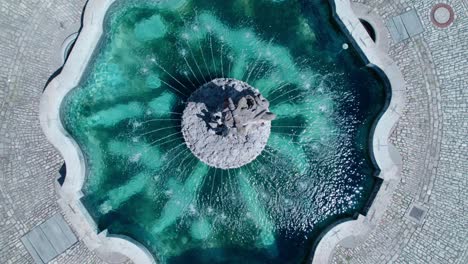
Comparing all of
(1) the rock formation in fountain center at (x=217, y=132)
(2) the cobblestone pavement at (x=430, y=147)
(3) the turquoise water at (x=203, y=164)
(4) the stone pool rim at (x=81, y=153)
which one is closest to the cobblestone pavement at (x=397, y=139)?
(2) the cobblestone pavement at (x=430, y=147)

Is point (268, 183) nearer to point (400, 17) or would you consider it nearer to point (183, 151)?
point (183, 151)

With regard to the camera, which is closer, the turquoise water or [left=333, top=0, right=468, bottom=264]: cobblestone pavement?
the turquoise water

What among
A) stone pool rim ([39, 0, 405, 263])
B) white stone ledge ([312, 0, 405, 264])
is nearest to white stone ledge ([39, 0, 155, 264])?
stone pool rim ([39, 0, 405, 263])

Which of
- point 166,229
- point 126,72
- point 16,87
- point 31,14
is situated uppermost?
point 31,14

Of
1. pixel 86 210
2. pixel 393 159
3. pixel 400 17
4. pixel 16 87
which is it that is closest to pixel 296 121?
pixel 393 159

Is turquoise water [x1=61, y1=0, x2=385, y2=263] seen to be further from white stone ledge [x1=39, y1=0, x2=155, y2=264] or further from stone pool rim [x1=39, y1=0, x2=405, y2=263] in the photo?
white stone ledge [x1=39, y1=0, x2=155, y2=264]

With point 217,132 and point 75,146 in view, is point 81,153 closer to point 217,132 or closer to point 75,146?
point 75,146

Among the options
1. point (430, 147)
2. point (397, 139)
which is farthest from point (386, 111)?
point (430, 147)
